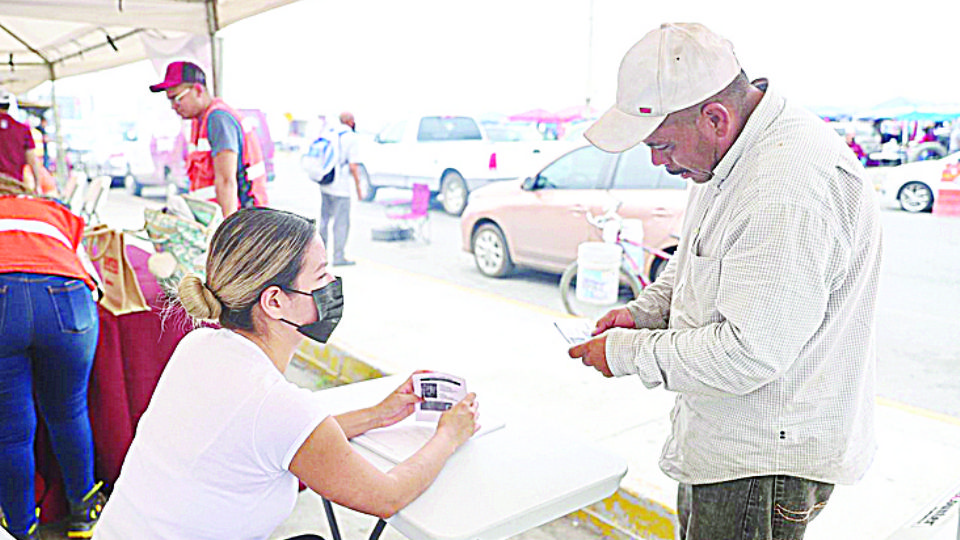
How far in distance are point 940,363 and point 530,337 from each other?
77.2 inches

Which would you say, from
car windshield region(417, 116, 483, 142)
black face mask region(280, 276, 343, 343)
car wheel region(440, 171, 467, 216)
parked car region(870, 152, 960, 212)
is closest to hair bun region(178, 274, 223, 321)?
black face mask region(280, 276, 343, 343)

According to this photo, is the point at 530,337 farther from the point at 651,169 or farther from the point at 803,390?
the point at 803,390

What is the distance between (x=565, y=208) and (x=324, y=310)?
3.92 m

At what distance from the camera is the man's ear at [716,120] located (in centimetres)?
133

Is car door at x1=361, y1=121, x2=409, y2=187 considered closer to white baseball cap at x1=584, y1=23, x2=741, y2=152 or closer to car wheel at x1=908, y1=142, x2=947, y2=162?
car wheel at x1=908, y1=142, x2=947, y2=162

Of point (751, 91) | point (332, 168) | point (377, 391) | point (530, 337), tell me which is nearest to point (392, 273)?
point (332, 168)

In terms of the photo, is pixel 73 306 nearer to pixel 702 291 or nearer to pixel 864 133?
pixel 702 291

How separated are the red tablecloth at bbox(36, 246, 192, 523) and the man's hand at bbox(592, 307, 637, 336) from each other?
4.84 feet

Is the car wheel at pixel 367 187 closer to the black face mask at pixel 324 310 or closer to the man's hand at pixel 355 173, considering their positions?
the man's hand at pixel 355 173

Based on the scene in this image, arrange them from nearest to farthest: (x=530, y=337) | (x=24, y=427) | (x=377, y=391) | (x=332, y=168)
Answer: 1. (x=377, y=391)
2. (x=24, y=427)
3. (x=530, y=337)
4. (x=332, y=168)

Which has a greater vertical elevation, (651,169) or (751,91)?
(751,91)

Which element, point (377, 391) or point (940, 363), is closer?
point (377, 391)

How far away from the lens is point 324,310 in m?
1.49

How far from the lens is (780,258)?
122cm
